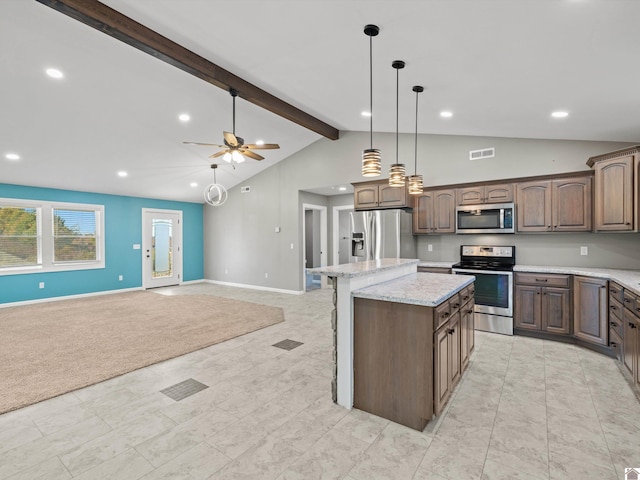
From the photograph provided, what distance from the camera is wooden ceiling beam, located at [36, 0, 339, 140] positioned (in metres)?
2.72

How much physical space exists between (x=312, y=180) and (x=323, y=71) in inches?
142

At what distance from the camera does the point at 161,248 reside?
881cm

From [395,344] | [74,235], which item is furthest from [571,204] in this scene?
[74,235]

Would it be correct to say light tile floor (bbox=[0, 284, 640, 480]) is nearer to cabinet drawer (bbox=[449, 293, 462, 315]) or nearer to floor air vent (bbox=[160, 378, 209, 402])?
floor air vent (bbox=[160, 378, 209, 402])

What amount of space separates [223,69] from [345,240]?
4.49 meters

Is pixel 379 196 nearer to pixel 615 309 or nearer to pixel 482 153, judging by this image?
pixel 482 153

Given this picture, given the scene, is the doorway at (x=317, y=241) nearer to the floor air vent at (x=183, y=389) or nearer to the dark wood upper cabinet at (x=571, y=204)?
the floor air vent at (x=183, y=389)

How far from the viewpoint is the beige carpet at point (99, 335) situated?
311 cm

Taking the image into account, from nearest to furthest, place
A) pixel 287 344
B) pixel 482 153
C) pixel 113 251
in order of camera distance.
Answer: pixel 287 344, pixel 482 153, pixel 113 251

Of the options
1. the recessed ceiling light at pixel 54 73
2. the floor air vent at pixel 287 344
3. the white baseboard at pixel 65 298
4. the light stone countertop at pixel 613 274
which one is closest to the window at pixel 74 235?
the white baseboard at pixel 65 298

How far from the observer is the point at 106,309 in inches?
239

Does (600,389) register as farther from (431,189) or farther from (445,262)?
(431,189)

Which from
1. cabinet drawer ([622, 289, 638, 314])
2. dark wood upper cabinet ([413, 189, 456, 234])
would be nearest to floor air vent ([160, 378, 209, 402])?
cabinet drawer ([622, 289, 638, 314])

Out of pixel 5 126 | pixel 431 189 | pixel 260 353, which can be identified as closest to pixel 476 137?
pixel 431 189
